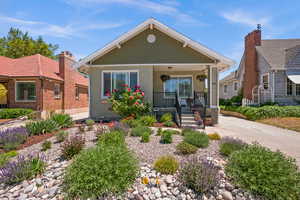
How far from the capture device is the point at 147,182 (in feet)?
9.93

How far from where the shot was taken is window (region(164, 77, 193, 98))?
12.1 metres

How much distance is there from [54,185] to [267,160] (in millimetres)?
4423

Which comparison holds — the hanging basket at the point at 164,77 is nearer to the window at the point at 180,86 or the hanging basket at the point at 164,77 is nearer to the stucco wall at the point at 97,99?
the window at the point at 180,86

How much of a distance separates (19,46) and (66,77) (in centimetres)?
1629

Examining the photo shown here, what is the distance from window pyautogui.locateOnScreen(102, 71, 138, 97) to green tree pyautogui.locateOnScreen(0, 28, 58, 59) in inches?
939

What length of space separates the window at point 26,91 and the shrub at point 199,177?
1518 centimetres

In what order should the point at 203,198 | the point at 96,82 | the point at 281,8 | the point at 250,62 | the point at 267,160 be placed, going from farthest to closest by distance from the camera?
1. the point at 250,62
2. the point at 96,82
3. the point at 281,8
4. the point at 267,160
5. the point at 203,198

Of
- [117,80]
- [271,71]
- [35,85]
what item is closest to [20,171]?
[117,80]

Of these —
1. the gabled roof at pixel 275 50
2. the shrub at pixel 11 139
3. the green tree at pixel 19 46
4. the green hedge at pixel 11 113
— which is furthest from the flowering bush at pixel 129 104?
the green tree at pixel 19 46

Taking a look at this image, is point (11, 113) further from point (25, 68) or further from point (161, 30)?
point (161, 30)

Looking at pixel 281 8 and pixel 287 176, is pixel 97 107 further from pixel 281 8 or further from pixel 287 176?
pixel 281 8

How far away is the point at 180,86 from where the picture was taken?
482 inches

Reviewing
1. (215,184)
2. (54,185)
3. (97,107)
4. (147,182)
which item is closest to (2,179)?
(54,185)

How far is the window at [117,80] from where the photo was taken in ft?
32.1
